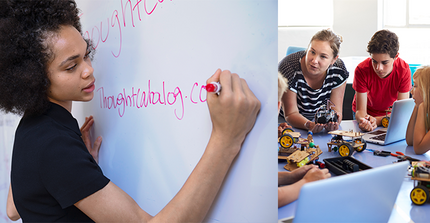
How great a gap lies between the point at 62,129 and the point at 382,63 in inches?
79.3

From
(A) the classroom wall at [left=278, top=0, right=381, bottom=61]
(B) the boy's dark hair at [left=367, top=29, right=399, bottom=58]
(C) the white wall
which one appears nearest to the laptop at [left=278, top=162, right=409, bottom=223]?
(B) the boy's dark hair at [left=367, top=29, right=399, bottom=58]

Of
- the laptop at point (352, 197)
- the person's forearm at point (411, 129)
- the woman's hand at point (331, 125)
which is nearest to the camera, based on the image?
the laptop at point (352, 197)

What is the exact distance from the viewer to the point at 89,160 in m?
0.48

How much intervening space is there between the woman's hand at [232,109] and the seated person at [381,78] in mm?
1622

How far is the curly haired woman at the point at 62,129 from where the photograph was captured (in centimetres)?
45

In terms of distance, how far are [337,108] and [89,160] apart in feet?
5.63

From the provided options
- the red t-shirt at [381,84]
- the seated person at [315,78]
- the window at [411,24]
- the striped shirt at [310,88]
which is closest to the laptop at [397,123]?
the seated person at [315,78]

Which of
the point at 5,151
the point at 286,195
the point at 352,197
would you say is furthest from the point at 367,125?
the point at 5,151


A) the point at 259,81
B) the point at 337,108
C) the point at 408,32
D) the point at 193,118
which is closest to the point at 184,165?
the point at 193,118

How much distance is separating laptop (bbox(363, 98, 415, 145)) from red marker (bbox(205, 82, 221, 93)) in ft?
3.57

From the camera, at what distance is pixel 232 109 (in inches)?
16.8

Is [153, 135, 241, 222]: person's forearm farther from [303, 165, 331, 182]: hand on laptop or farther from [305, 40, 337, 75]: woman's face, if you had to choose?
[305, 40, 337, 75]: woman's face

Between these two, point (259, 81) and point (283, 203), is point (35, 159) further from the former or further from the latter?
point (283, 203)

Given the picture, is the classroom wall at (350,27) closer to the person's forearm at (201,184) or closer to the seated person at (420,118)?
the seated person at (420,118)
